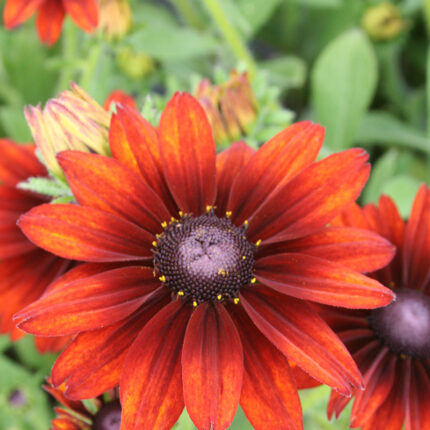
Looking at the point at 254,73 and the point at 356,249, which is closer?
the point at 356,249

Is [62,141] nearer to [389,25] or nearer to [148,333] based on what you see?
[148,333]

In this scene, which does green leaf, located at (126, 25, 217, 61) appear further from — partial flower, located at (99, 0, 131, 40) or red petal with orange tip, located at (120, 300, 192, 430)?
red petal with orange tip, located at (120, 300, 192, 430)

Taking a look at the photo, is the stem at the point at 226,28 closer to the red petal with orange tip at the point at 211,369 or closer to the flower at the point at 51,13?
the flower at the point at 51,13

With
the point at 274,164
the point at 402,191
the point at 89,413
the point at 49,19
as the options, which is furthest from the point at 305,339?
the point at 49,19

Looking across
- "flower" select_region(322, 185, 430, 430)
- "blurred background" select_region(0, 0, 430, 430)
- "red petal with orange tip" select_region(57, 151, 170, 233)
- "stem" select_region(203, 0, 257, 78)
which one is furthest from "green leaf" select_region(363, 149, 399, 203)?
"red petal with orange tip" select_region(57, 151, 170, 233)

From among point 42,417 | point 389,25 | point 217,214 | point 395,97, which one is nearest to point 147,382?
point 217,214

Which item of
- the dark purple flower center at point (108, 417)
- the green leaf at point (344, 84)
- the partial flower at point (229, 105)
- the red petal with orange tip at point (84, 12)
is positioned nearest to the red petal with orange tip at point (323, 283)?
the dark purple flower center at point (108, 417)

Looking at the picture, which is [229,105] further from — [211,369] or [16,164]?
[211,369]
